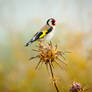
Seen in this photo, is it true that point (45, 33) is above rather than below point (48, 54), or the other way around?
below

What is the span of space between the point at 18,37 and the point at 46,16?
1688 millimetres

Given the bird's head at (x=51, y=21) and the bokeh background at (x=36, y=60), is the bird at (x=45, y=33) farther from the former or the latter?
the bokeh background at (x=36, y=60)

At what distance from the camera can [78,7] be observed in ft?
28.8

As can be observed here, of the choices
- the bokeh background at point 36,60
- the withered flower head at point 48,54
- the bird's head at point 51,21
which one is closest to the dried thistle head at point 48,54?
the withered flower head at point 48,54

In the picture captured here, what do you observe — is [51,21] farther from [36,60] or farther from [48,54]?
[36,60]

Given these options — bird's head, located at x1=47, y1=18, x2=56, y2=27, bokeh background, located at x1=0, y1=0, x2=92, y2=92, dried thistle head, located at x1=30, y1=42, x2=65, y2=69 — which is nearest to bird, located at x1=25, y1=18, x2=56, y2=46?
bird's head, located at x1=47, y1=18, x2=56, y2=27

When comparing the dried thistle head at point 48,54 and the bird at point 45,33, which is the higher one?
the dried thistle head at point 48,54

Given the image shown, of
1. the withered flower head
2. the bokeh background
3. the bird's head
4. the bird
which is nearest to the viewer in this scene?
the withered flower head

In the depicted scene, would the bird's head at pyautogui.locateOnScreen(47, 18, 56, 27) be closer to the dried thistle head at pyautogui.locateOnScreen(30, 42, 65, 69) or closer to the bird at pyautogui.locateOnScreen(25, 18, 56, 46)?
the bird at pyautogui.locateOnScreen(25, 18, 56, 46)

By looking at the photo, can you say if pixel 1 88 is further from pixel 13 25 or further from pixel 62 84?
pixel 13 25

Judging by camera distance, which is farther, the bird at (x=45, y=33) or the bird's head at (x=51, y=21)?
the bird's head at (x=51, y=21)

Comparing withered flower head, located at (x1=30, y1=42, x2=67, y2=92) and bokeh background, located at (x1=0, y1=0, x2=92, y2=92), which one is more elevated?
withered flower head, located at (x1=30, y1=42, x2=67, y2=92)

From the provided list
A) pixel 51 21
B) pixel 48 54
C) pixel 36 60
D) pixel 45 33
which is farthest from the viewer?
pixel 36 60

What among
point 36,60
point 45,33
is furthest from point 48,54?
point 36,60
